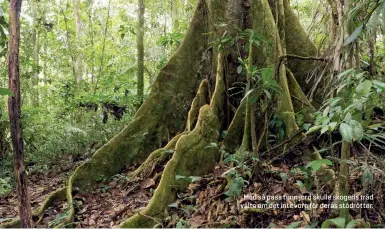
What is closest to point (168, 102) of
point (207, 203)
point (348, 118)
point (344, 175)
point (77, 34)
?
point (207, 203)

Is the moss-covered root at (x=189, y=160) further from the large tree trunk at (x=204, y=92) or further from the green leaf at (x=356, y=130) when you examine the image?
the green leaf at (x=356, y=130)

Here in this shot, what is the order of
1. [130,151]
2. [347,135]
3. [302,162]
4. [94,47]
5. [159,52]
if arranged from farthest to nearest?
1. [94,47]
2. [159,52]
3. [130,151]
4. [302,162]
5. [347,135]

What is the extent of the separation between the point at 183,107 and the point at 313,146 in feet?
7.84

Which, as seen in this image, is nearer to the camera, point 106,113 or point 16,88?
point 16,88

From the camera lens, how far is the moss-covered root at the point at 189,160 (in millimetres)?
3516

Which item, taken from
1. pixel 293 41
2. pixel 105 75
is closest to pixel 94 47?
pixel 105 75

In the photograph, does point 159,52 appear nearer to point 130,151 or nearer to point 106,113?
point 106,113

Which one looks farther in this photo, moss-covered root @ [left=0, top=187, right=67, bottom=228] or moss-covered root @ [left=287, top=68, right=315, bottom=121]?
moss-covered root @ [left=287, top=68, right=315, bottom=121]

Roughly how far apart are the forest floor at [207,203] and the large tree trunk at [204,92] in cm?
20

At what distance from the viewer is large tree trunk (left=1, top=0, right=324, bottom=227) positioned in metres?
4.46

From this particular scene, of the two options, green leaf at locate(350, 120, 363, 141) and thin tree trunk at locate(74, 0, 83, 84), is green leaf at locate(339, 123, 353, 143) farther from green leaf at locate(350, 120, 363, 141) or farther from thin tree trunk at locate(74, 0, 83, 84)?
thin tree trunk at locate(74, 0, 83, 84)

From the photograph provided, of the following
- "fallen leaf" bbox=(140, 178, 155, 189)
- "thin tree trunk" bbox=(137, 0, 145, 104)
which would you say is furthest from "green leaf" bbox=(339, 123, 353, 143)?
"thin tree trunk" bbox=(137, 0, 145, 104)

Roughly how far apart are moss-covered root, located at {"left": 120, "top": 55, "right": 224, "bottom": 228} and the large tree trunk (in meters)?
0.01

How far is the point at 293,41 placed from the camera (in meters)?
5.40
